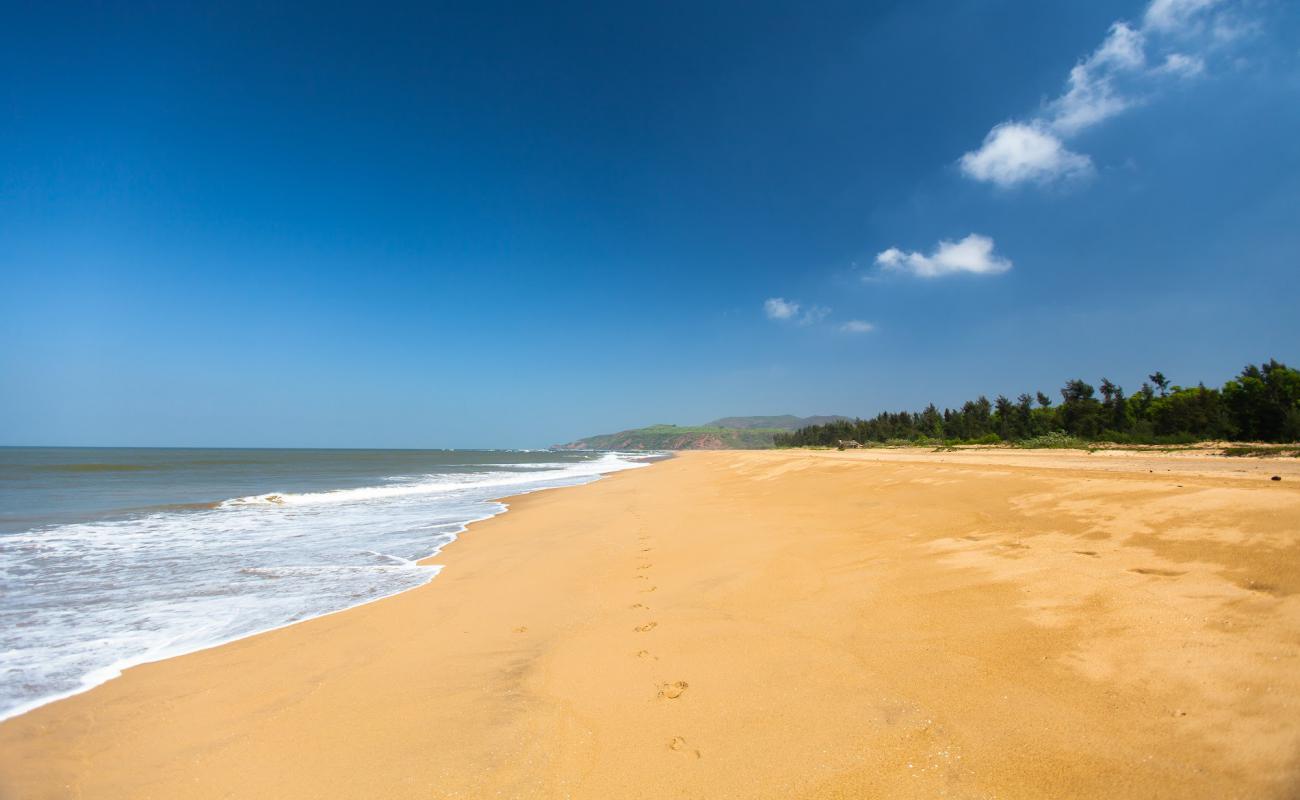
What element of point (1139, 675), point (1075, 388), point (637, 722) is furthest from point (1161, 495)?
point (1075, 388)

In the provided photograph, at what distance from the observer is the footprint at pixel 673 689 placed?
3953mm

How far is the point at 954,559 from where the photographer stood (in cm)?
627

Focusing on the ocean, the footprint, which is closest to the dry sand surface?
the footprint

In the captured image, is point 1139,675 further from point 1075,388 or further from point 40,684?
point 1075,388

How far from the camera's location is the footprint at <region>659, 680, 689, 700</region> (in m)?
3.95

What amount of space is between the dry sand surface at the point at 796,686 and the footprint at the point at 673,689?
2 centimetres

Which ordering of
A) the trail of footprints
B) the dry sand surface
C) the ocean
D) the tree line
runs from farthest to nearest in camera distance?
the tree line, the ocean, the trail of footprints, the dry sand surface

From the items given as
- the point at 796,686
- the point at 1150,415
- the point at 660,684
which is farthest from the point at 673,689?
the point at 1150,415

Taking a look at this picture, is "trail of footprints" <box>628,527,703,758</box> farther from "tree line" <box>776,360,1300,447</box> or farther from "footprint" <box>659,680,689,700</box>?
"tree line" <box>776,360,1300,447</box>

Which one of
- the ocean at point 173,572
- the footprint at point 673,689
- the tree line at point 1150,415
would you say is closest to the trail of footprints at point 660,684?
the footprint at point 673,689

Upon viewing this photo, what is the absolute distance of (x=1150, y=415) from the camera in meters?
47.0

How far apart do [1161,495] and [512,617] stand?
8666 millimetres

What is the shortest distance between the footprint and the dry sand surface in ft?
0.07

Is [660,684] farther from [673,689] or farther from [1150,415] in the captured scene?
[1150,415]
